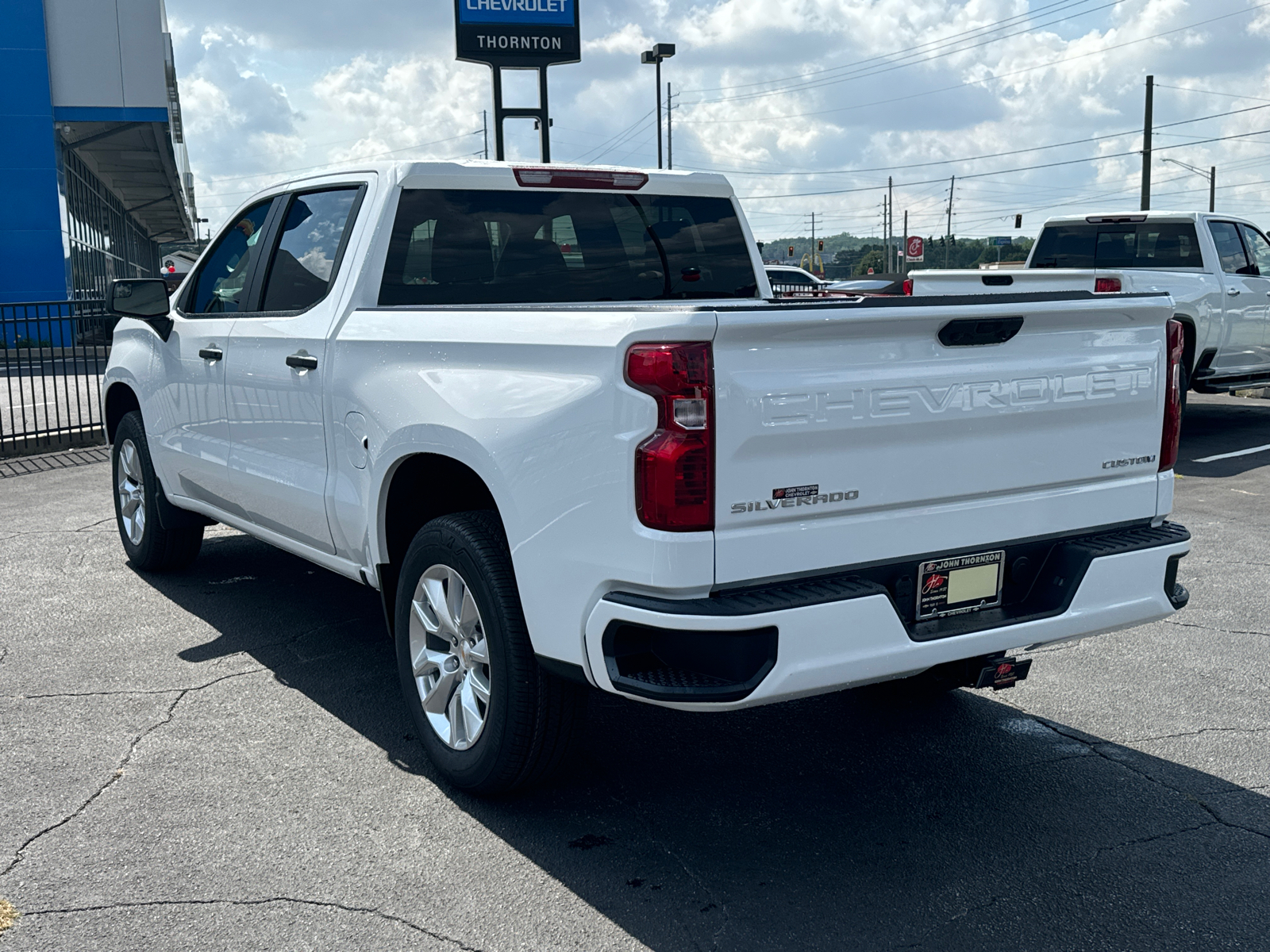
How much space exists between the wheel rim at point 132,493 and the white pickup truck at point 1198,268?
285 inches

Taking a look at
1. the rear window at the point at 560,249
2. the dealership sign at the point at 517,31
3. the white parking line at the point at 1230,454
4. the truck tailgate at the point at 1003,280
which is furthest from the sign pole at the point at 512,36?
the rear window at the point at 560,249

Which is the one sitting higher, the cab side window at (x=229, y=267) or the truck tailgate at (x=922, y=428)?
the cab side window at (x=229, y=267)

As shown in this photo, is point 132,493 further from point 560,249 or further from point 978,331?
point 978,331

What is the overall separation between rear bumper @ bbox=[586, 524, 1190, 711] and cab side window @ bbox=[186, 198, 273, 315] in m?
3.11

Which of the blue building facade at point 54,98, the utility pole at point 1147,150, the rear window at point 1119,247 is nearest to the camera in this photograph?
the rear window at point 1119,247

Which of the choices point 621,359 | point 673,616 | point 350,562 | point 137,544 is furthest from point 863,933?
point 137,544

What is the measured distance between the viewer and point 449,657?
13.3 ft

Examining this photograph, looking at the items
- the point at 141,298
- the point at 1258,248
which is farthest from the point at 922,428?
the point at 1258,248

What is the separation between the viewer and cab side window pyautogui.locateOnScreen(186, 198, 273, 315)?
554cm

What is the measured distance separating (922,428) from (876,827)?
127 cm

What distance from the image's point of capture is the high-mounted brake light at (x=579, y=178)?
4980mm

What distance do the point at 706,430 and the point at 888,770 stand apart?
1761mm

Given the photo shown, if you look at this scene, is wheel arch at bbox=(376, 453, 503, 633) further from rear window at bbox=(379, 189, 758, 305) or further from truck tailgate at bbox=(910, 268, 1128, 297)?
truck tailgate at bbox=(910, 268, 1128, 297)

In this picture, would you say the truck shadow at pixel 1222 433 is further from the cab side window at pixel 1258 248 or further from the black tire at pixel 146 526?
the black tire at pixel 146 526
